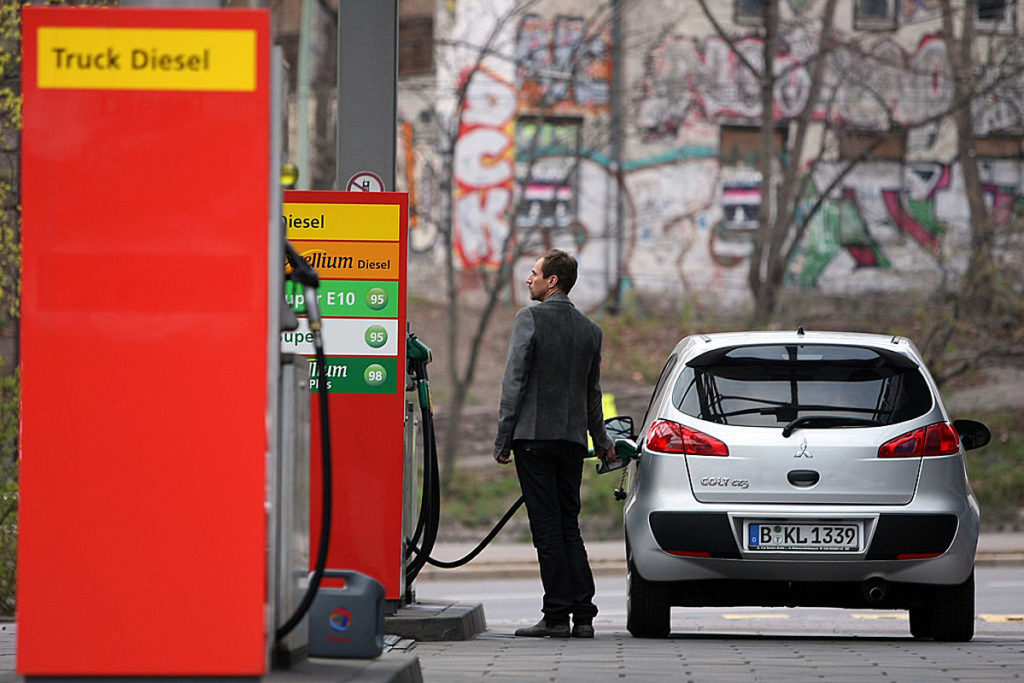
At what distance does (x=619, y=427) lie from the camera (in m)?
9.06

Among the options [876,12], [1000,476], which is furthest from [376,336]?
[876,12]

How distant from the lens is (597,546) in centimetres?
1970

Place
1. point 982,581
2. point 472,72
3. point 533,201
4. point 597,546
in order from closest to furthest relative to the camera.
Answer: point 982,581 < point 597,546 < point 472,72 < point 533,201

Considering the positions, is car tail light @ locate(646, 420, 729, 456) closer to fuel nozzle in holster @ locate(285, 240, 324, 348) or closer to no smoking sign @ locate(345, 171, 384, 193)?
no smoking sign @ locate(345, 171, 384, 193)

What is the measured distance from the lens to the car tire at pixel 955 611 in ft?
27.3

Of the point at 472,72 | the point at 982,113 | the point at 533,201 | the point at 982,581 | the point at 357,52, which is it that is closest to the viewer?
the point at 357,52

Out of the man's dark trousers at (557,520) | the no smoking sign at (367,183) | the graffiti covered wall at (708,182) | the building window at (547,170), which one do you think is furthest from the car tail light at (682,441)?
the graffiti covered wall at (708,182)

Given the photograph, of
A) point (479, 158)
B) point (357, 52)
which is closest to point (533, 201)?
point (479, 158)

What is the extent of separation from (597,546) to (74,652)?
608 inches

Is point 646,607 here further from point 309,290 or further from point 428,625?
point 309,290

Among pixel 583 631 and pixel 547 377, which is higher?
pixel 547 377

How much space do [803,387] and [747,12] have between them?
27394 mm

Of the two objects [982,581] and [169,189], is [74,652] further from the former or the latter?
[982,581]

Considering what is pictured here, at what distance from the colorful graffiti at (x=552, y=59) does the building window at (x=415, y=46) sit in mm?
1975
